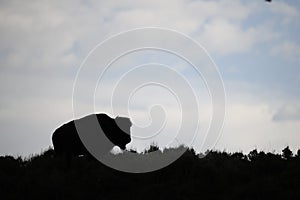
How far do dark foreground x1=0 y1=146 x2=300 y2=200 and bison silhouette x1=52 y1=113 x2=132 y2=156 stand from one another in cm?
187

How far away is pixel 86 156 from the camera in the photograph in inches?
655

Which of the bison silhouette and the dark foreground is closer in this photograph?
the dark foreground

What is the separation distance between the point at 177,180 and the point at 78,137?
17.5 feet

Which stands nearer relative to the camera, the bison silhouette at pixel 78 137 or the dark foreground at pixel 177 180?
the dark foreground at pixel 177 180

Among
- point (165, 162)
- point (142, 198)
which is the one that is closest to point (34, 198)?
point (142, 198)

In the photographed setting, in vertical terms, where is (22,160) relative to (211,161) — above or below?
above

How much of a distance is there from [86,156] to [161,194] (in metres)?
5.12

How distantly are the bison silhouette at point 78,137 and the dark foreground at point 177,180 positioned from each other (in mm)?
1867

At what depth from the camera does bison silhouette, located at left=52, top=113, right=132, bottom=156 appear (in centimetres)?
1693

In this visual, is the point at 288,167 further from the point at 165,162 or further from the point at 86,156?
the point at 86,156

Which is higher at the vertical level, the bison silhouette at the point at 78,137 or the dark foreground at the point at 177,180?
the bison silhouette at the point at 78,137

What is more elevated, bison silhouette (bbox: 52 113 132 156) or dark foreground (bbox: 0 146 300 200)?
bison silhouette (bbox: 52 113 132 156)

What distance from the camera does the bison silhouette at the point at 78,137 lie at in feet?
55.6

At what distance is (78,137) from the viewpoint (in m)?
17.1
